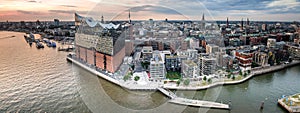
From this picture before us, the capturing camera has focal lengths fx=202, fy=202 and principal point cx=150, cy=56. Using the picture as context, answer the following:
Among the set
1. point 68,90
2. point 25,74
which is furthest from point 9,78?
point 68,90

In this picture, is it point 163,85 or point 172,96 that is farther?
point 163,85

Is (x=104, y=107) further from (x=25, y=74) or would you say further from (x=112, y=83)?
(x=25, y=74)

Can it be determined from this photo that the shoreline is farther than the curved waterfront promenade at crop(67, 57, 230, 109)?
Yes

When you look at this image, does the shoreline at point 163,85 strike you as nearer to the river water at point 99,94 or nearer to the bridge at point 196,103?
the river water at point 99,94

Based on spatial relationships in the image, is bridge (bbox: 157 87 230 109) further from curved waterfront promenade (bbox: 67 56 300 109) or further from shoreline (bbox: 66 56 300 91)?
shoreline (bbox: 66 56 300 91)

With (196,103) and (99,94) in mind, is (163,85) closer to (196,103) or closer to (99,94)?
(196,103)

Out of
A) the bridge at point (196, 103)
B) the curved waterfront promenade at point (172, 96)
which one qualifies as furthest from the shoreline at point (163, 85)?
the bridge at point (196, 103)

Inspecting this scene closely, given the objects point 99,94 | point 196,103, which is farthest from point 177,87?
point 99,94

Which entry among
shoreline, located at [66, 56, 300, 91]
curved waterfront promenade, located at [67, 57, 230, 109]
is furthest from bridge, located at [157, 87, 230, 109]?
shoreline, located at [66, 56, 300, 91]

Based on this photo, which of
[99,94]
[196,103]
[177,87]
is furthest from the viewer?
[177,87]

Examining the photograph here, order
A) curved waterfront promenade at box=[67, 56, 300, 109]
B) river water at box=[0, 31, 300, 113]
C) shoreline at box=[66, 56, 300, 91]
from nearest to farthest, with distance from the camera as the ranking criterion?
1. river water at box=[0, 31, 300, 113]
2. curved waterfront promenade at box=[67, 56, 300, 109]
3. shoreline at box=[66, 56, 300, 91]
